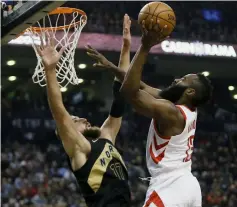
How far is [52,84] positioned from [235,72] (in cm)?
1711

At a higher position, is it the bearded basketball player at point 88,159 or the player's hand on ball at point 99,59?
the player's hand on ball at point 99,59

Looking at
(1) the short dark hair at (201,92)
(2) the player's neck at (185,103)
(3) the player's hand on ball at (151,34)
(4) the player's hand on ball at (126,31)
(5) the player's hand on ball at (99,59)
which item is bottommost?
(2) the player's neck at (185,103)

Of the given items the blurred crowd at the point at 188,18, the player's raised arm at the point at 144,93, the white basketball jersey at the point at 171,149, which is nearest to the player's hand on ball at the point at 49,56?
the player's raised arm at the point at 144,93

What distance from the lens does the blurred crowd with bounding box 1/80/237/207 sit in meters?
15.3

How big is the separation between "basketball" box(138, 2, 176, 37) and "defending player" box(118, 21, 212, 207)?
416mm

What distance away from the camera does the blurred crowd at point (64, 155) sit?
15.3m

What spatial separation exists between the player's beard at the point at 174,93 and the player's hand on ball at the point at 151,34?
0.45 m

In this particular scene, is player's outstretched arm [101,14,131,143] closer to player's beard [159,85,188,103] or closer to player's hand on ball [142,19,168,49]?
player's beard [159,85,188,103]

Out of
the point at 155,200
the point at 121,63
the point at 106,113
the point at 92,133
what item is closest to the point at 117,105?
the point at 121,63

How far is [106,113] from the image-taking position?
18.9 meters

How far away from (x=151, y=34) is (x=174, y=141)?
750mm

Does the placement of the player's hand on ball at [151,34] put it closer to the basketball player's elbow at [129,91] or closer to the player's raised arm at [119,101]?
the basketball player's elbow at [129,91]

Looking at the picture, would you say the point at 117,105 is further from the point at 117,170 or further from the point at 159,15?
the point at 159,15

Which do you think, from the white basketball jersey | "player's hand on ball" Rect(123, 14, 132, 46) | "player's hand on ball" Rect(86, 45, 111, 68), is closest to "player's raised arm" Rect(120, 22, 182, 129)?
the white basketball jersey
